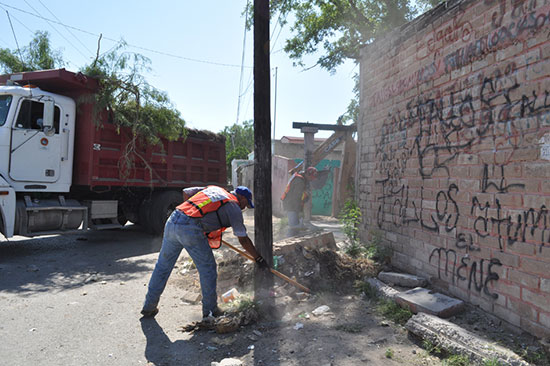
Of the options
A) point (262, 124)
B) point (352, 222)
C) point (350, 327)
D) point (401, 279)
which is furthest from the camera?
point (352, 222)

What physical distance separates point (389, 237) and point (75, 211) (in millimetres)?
5509

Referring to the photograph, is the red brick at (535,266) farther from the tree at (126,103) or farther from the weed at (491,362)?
the tree at (126,103)

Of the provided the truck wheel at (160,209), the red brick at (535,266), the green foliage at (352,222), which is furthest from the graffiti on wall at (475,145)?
the truck wheel at (160,209)

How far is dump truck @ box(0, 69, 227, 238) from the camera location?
5.94 metres

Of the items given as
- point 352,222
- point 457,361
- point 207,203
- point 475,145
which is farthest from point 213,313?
point 475,145

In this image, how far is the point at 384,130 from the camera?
5.38 m

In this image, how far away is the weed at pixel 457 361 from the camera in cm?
262

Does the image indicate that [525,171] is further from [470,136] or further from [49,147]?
[49,147]

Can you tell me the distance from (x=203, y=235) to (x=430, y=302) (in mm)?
2260

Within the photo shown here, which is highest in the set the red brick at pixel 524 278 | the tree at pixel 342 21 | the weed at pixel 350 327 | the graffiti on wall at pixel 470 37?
the tree at pixel 342 21

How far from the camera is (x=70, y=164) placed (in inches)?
263

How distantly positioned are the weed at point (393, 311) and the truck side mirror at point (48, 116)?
19.0ft

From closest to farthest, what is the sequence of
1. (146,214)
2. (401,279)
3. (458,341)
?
1. (458,341)
2. (401,279)
3. (146,214)

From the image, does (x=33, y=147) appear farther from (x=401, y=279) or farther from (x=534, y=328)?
(x=534, y=328)
